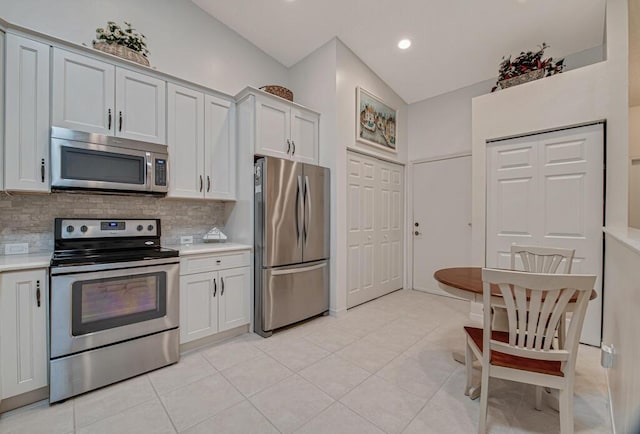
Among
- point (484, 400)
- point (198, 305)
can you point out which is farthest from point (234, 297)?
point (484, 400)

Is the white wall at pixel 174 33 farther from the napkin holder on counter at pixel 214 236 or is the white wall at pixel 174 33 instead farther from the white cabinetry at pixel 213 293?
the white cabinetry at pixel 213 293

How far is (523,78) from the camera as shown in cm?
307

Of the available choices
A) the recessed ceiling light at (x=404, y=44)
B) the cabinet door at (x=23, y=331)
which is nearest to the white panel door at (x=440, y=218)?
the recessed ceiling light at (x=404, y=44)

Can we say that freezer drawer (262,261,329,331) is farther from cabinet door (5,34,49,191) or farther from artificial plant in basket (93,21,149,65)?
artificial plant in basket (93,21,149,65)

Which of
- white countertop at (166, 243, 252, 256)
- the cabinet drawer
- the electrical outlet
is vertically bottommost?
the cabinet drawer

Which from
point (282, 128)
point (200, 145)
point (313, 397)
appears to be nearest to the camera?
point (313, 397)

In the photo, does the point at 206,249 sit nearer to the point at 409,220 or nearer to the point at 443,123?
the point at 409,220

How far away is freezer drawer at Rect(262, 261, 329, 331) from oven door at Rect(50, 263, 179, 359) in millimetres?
839

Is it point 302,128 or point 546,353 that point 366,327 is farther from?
point 302,128

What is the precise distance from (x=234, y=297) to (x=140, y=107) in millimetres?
1931

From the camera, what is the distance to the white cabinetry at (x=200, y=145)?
2668 millimetres

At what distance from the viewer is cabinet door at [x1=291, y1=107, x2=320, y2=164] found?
10.9ft

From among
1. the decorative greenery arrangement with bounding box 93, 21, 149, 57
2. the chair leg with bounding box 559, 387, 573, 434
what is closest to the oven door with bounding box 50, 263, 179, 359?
the decorative greenery arrangement with bounding box 93, 21, 149, 57

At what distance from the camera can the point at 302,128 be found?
3.42 metres
